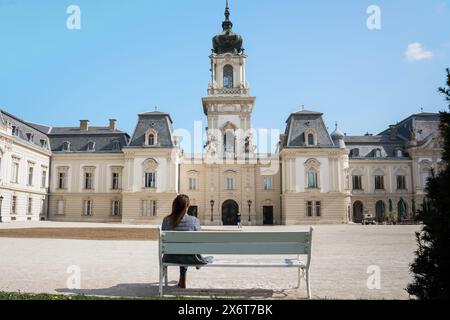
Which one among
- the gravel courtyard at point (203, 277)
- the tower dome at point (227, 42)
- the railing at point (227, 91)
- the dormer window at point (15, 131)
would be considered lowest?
the gravel courtyard at point (203, 277)

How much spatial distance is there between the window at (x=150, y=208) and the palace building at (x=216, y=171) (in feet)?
0.35

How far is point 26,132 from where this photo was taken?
45.0m

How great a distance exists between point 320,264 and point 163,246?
16.0 ft

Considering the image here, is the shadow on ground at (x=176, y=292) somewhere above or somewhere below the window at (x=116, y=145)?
below

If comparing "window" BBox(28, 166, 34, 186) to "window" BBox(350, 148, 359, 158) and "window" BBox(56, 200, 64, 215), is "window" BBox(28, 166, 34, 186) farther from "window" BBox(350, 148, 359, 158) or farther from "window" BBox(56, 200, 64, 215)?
"window" BBox(350, 148, 359, 158)

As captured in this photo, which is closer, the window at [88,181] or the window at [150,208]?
the window at [150,208]

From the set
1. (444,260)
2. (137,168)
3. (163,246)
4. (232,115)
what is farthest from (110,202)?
(444,260)

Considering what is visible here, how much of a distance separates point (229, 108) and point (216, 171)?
355 inches

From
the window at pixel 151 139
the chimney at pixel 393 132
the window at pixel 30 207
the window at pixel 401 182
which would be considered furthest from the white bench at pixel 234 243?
the chimney at pixel 393 132

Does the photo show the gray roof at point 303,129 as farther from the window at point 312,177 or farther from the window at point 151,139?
the window at point 151,139

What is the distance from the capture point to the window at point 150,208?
44.1m

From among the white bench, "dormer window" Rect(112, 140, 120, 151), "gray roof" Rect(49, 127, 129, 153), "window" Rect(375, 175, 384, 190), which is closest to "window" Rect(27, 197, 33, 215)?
"gray roof" Rect(49, 127, 129, 153)

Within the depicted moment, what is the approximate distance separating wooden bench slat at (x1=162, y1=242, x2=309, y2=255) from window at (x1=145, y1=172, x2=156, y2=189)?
3887 centimetres

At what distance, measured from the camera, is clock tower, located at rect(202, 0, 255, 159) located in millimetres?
49281
